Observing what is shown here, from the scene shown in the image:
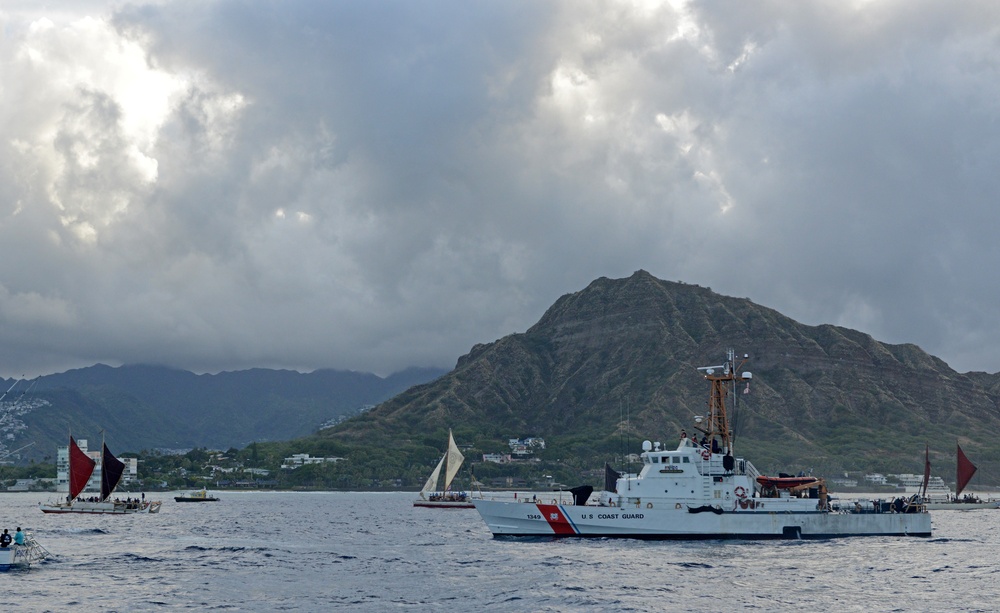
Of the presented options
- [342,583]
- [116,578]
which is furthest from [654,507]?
[116,578]

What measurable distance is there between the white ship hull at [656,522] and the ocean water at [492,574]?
1.33 meters

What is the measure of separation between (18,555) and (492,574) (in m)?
34.7

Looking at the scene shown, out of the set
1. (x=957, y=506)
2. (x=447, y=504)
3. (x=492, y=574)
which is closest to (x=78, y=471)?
(x=447, y=504)

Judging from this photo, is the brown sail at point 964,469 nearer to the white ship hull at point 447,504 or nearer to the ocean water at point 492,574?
the ocean water at point 492,574

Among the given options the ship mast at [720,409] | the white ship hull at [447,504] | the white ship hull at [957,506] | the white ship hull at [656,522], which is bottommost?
the white ship hull at [447,504]

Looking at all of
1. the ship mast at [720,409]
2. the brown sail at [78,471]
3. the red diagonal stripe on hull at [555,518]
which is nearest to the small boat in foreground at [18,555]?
the red diagonal stripe on hull at [555,518]

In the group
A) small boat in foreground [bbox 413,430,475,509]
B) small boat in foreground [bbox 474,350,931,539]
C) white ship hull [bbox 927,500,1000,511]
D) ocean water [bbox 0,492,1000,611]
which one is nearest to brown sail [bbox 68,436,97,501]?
ocean water [bbox 0,492,1000,611]

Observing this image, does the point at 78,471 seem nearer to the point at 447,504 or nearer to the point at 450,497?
the point at 447,504

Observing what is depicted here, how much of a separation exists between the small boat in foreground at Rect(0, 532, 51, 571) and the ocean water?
3.46 ft

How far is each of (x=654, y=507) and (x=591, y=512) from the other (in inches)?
227

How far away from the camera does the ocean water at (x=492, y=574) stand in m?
56.3

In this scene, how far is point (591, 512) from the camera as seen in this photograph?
85500 millimetres

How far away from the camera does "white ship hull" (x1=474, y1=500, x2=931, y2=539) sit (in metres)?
84.6

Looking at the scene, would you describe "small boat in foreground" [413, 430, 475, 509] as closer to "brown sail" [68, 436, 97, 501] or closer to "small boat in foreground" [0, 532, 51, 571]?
"brown sail" [68, 436, 97, 501]
